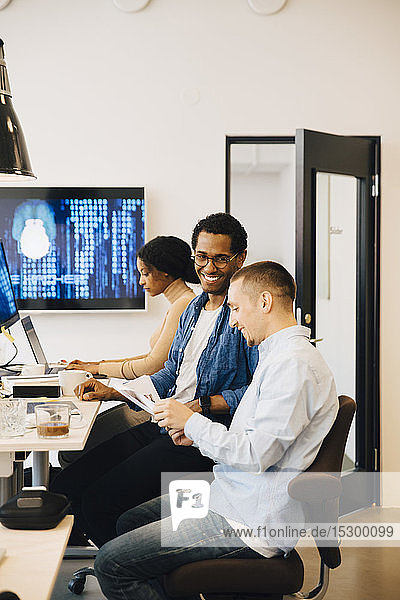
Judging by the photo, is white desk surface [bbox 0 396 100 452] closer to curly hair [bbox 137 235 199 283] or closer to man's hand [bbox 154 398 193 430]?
man's hand [bbox 154 398 193 430]

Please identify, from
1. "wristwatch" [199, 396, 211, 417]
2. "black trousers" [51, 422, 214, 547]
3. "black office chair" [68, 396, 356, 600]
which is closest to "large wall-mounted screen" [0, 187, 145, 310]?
"black trousers" [51, 422, 214, 547]

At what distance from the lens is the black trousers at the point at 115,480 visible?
2.50 m

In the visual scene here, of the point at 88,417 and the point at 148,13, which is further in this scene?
the point at 148,13

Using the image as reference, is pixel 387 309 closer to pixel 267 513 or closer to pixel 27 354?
pixel 27 354

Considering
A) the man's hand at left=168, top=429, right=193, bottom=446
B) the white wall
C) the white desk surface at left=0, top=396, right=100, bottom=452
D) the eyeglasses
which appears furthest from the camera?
the white wall

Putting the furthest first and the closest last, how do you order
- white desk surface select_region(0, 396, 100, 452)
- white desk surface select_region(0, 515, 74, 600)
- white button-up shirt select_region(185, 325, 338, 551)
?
white desk surface select_region(0, 396, 100, 452), white button-up shirt select_region(185, 325, 338, 551), white desk surface select_region(0, 515, 74, 600)

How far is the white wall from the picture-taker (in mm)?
4090

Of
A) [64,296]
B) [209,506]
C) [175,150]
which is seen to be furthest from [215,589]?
[175,150]

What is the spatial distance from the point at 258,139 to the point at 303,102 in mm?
314

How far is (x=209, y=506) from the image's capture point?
6.59ft

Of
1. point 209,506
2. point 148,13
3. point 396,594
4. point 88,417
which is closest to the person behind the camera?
point 209,506

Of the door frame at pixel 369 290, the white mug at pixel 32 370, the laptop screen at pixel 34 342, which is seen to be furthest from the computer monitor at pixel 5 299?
the door frame at pixel 369 290

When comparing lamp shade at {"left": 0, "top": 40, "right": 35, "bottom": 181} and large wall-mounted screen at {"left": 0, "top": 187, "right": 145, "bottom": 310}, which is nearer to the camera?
lamp shade at {"left": 0, "top": 40, "right": 35, "bottom": 181}

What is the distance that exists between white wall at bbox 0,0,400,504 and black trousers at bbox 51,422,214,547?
140 cm
